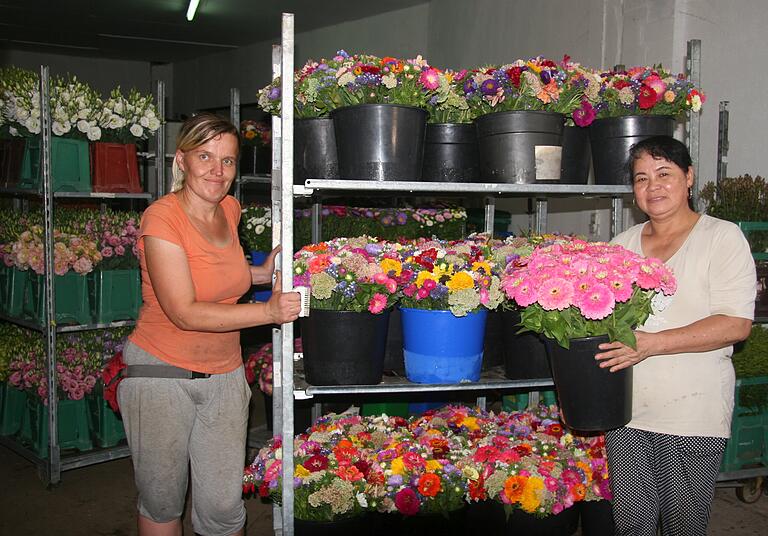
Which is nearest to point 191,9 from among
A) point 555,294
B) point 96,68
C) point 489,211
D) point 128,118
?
point 96,68

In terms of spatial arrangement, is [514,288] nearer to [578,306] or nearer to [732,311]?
[578,306]

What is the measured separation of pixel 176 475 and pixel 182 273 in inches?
26.4

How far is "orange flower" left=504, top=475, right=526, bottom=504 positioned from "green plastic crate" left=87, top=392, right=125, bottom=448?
2533 millimetres

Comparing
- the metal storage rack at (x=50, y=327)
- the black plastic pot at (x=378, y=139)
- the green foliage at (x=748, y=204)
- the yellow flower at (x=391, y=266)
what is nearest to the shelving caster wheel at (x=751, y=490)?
the green foliage at (x=748, y=204)

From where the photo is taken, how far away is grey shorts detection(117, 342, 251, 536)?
225cm

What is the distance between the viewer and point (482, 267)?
244cm

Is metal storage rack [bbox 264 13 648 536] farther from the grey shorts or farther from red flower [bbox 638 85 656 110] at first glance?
red flower [bbox 638 85 656 110]

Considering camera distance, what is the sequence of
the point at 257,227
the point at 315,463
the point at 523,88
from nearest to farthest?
1. the point at 523,88
2. the point at 315,463
3. the point at 257,227

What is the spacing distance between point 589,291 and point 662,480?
0.68m

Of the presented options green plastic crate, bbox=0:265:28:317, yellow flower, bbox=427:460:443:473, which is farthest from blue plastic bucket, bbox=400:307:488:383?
green plastic crate, bbox=0:265:28:317

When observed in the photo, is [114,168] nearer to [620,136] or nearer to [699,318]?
[620,136]

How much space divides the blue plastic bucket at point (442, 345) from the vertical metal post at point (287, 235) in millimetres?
449

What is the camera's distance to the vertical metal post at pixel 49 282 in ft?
12.5

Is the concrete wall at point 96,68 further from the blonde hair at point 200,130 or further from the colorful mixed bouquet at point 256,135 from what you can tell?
the blonde hair at point 200,130
